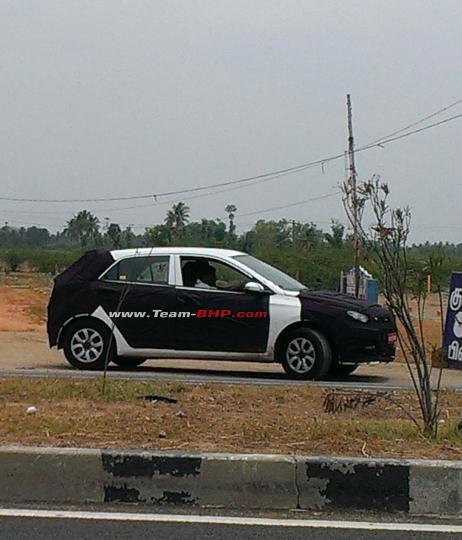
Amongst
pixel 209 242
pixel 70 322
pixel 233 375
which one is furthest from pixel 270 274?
pixel 209 242

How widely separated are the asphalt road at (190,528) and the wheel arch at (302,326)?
21.1ft

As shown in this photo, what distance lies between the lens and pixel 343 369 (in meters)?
12.6

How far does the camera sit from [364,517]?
5.34 meters

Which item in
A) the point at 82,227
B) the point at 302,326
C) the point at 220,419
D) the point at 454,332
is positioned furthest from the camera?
the point at 82,227

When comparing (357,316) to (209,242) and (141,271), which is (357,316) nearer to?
(141,271)

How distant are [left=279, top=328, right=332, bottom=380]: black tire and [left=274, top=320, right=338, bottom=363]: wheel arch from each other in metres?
0.03

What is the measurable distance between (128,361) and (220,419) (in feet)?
19.9

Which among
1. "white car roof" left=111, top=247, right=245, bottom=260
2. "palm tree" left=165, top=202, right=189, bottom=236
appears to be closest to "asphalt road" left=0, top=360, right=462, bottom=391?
"white car roof" left=111, top=247, right=245, bottom=260

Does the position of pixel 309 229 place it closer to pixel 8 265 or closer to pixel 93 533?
pixel 8 265

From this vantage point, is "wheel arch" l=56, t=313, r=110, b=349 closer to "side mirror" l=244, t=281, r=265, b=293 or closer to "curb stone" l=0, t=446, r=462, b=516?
"side mirror" l=244, t=281, r=265, b=293

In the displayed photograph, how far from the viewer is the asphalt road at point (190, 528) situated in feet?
16.1

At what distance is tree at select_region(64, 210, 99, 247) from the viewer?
203 feet

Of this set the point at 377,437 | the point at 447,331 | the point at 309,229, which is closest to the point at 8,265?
the point at 309,229

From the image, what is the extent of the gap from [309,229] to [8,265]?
99.6ft
